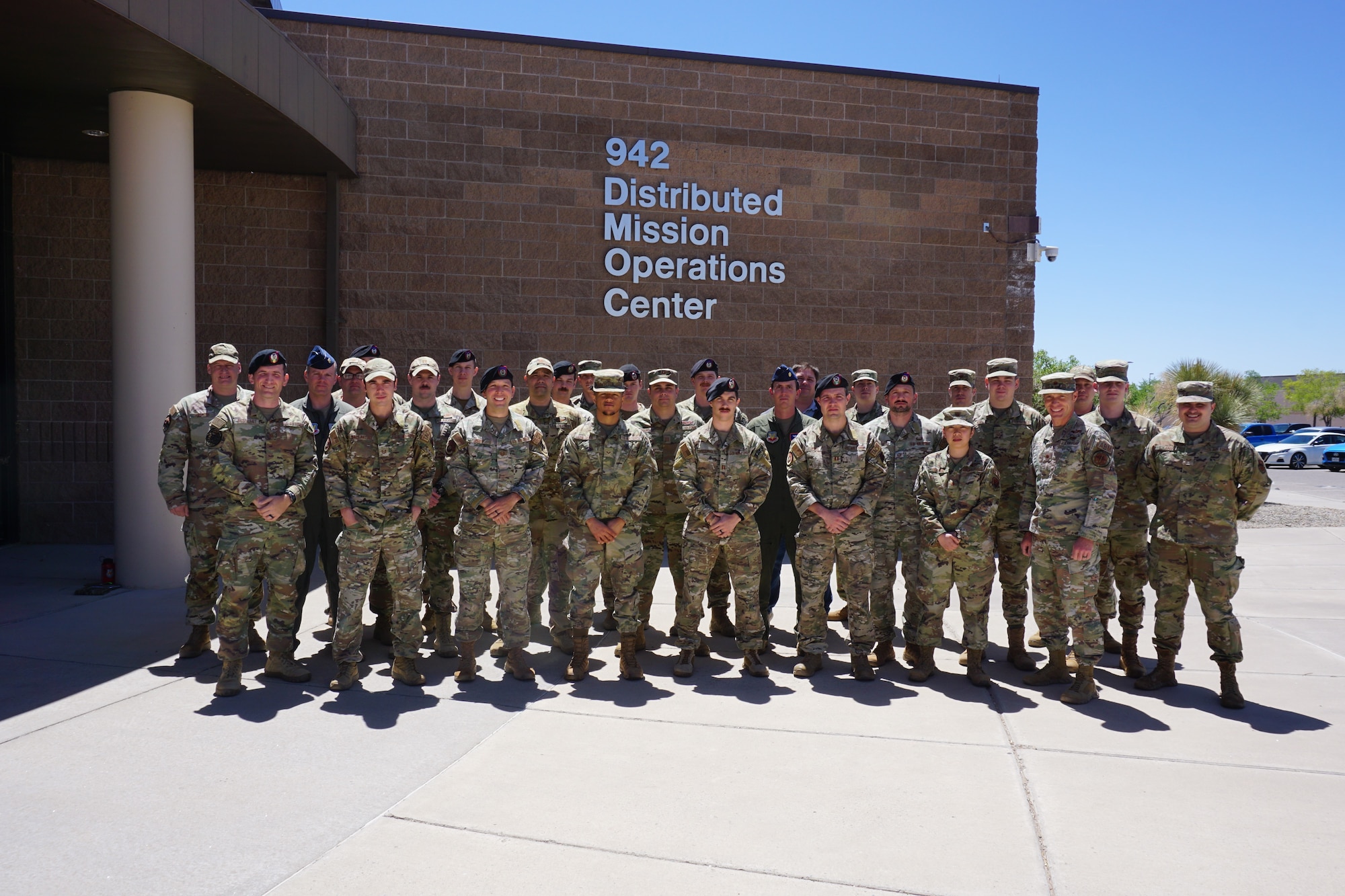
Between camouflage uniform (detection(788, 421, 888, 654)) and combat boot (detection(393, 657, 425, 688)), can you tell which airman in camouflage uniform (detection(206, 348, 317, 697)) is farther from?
camouflage uniform (detection(788, 421, 888, 654))

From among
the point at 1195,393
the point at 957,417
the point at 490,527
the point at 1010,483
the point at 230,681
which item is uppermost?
the point at 1195,393

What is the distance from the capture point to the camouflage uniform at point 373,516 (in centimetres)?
520

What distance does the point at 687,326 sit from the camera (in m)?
10.9

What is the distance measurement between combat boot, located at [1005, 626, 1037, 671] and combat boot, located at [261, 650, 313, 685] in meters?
4.54

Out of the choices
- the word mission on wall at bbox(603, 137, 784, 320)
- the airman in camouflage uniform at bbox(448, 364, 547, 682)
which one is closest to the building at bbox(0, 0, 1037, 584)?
the word mission on wall at bbox(603, 137, 784, 320)

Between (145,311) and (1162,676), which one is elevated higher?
(145,311)

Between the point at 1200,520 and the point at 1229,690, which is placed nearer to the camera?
the point at 1229,690

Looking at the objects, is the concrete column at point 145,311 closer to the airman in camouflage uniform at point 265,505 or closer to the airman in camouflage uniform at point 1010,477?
the airman in camouflage uniform at point 265,505

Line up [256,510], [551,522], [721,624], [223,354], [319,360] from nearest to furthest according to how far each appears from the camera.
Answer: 1. [256,510]
2. [223,354]
3. [319,360]
4. [551,522]
5. [721,624]

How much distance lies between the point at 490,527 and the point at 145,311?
442 centimetres

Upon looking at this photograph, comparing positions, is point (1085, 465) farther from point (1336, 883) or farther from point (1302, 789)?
point (1336, 883)

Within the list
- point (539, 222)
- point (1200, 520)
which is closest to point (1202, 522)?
point (1200, 520)

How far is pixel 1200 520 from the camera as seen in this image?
204 inches

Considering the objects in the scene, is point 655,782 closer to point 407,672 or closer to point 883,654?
point 407,672
